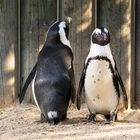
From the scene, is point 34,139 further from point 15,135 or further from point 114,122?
point 114,122

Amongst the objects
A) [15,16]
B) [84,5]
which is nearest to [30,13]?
[15,16]

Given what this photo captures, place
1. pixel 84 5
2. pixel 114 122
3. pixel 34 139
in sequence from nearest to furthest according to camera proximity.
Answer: pixel 34 139 → pixel 114 122 → pixel 84 5

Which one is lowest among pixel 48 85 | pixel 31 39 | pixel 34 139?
pixel 34 139

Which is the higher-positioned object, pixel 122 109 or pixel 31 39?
pixel 31 39

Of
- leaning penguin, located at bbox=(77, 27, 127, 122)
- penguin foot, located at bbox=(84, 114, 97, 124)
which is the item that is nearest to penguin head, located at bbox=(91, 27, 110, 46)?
leaning penguin, located at bbox=(77, 27, 127, 122)

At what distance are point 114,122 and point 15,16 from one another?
2001 millimetres

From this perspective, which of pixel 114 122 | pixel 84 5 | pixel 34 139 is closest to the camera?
pixel 34 139

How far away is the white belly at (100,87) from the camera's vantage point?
6.27 metres

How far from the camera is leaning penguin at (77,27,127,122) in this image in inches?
247

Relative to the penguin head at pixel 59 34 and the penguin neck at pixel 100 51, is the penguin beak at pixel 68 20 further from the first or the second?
the penguin neck at pixel 100 51

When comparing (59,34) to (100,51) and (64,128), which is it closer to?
(100,51)

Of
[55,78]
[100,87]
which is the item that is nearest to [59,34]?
[55,78]

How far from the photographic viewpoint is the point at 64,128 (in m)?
5.98

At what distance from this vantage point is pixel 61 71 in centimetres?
644
